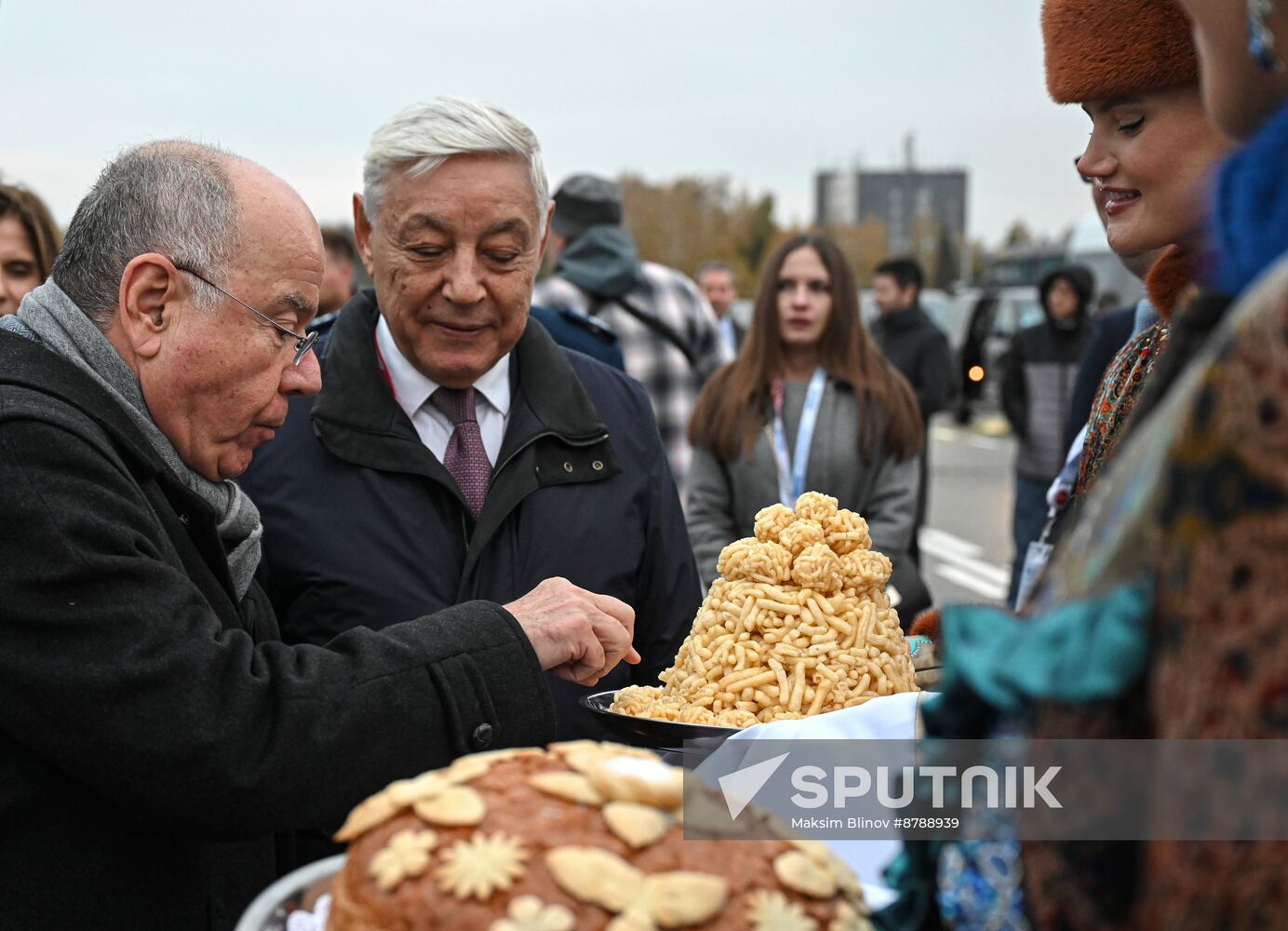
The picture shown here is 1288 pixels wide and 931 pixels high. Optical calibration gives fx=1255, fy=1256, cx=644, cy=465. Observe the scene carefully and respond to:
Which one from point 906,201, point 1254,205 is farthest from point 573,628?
point 906,201

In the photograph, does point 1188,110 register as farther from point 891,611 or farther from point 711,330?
point 711,330

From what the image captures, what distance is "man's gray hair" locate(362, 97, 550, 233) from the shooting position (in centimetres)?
264

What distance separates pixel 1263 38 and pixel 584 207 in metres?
5.17

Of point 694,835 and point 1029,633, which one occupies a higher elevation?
point 1029,633

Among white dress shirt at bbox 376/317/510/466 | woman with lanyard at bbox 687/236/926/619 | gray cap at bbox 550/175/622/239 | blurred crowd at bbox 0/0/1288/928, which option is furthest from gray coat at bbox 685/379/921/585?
white dress shirt at bbox 376/317/510/466

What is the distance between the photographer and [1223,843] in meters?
0.80

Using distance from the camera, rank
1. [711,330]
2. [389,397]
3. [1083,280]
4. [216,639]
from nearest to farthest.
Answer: [216,639]
[389,397]
[711,330]
[1083,280]

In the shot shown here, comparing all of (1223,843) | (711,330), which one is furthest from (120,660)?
(711,330)

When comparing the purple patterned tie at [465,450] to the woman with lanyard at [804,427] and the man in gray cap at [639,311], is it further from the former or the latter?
the man in gray cap at [639,311]

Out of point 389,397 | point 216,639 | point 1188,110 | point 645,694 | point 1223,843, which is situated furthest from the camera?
point 389,397

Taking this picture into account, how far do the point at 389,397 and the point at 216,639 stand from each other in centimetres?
106

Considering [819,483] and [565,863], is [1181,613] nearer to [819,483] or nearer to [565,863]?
[565,863]

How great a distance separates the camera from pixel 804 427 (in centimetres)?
506

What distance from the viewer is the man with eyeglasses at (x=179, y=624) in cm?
161
